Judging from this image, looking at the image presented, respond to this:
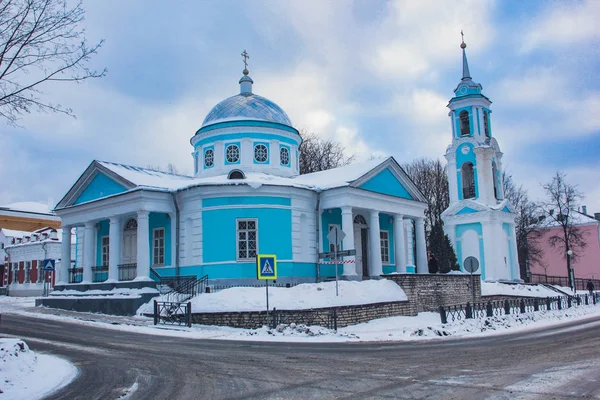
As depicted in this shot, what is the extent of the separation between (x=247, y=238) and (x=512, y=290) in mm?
16125

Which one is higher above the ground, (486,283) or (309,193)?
(309,193)

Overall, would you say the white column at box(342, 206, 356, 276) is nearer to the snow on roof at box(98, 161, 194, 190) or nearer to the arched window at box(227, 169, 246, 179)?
the arched window at box(227, 169, 246, 179)

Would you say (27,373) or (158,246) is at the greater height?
(158,246)

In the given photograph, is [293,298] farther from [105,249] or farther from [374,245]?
[105,249]

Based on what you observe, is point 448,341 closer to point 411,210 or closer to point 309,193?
point 309,193

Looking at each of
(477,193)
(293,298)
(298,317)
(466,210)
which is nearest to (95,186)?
(293,298)

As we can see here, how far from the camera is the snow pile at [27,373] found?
8328 mm

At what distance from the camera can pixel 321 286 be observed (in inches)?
796

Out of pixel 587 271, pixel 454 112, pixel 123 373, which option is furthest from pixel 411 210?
pixel 587 271

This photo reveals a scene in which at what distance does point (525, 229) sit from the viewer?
51.4m

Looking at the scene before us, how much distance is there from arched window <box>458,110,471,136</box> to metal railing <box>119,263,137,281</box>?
1072 inches

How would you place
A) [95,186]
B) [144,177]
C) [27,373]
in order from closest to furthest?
[27,373], [144,177], [95,186]

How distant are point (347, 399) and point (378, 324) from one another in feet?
39.0

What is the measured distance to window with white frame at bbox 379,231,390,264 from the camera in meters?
29.8
